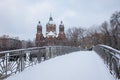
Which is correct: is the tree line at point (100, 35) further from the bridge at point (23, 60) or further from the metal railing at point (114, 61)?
the metal railing at point (114, 61)

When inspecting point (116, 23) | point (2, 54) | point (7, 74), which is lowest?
point (7, 74)

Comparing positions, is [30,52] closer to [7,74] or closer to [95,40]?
[7,74]

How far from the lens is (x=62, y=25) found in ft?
397

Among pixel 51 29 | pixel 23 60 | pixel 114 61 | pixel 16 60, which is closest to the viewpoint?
pixel 114 61

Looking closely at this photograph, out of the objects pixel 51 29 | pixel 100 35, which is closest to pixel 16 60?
pixel 100 35

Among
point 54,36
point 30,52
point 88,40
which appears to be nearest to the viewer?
point 30,52

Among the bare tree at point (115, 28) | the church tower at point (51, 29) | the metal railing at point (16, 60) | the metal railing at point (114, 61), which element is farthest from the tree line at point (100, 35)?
the metal railing at point (114, 61)

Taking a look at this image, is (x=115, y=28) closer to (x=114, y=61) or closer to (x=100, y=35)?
(x=100, y=35)

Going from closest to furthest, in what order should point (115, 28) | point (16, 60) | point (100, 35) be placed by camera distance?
point (16, 60) < point (115, 28) < point (100, 35)

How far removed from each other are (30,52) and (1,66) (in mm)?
4794

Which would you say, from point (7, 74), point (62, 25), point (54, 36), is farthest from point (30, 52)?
point (62, 25)

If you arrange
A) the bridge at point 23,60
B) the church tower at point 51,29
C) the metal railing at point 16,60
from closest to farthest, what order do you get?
the bridge at point 23,60, the metal railing at point 16,60, the church tower at point 51,29

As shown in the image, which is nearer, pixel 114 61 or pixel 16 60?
pixel 114 61

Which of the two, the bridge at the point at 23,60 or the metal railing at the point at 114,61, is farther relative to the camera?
the bridge at the point at 23,60
